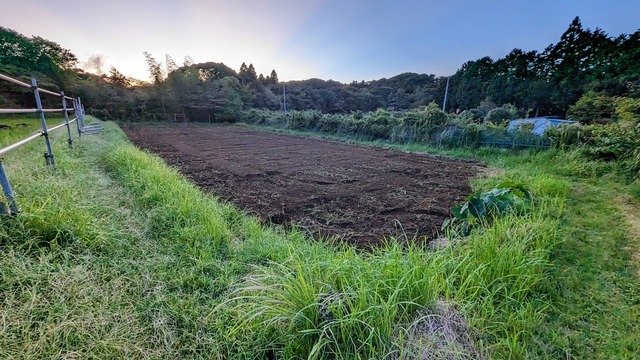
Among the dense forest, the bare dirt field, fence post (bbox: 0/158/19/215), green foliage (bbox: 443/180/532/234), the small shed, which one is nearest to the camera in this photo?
fence post (bbox: 0/158/19/215)

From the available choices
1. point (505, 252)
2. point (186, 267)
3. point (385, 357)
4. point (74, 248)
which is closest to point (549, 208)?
point (505, 252)

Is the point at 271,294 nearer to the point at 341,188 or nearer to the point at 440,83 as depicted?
the point at 341,188

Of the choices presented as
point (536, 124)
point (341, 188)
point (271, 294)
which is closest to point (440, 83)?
point (536, 124)

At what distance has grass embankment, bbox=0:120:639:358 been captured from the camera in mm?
1078

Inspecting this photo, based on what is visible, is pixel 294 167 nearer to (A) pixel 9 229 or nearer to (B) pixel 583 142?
(A) pixel 9 229

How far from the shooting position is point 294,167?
19.4ft

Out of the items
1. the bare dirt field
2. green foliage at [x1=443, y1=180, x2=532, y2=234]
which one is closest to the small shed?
the bare dirt field

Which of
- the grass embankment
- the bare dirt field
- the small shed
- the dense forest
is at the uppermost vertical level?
the dense forest

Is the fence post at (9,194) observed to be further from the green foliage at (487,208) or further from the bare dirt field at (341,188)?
the green foliage at (487,208)

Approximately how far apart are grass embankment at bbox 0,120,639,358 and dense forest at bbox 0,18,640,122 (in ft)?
40.7

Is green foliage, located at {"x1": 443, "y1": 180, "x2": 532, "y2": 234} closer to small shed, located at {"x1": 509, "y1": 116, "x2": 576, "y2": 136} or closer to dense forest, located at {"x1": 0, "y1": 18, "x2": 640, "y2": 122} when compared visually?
small shed, located at {"x1": 509, "y1": 116, "x2": 576, "y2": 136}

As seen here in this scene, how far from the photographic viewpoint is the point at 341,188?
432 cm

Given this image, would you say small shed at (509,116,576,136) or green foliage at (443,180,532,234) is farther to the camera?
small shed at (509,116,576,136)

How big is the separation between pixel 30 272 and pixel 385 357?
1806 millimetres
